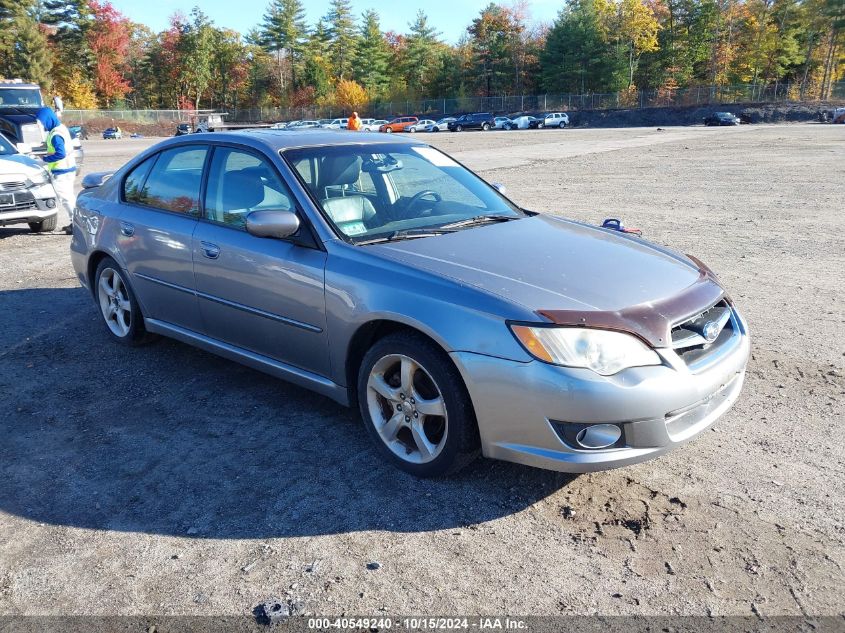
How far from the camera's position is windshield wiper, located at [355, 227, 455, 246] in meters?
3.84

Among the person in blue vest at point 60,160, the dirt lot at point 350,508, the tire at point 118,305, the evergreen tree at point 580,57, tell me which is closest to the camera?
the dirt lot at point 350,508

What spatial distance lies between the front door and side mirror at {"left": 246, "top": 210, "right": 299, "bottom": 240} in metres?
0.13

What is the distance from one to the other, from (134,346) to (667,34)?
9184cm

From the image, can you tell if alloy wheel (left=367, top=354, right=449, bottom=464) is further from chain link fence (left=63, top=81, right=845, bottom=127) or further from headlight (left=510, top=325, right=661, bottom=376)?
chain link fence (left=63, top=81, right=845, bottom=127)

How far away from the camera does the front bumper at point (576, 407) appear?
2.94 meters

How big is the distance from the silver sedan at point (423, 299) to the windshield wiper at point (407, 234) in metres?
0.02

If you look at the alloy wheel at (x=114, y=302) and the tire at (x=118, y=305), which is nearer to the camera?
the tire at (x=118, y=305)

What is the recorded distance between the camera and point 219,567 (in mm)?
2896

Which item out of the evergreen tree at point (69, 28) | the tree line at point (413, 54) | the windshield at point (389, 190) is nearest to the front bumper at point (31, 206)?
the windshield at point (389, 190)

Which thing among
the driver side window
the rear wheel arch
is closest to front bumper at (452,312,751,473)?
the driver side window

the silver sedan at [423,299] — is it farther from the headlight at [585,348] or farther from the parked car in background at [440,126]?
the parked car in background at [440,126]

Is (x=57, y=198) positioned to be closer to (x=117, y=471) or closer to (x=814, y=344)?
(x=117, y=471)

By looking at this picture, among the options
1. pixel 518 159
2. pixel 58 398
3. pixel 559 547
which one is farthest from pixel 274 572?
pixel 518 159

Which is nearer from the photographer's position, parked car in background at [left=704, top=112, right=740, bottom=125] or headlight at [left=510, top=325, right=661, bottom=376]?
headlight at [left=510, top=325, right=661, bottom=376]
